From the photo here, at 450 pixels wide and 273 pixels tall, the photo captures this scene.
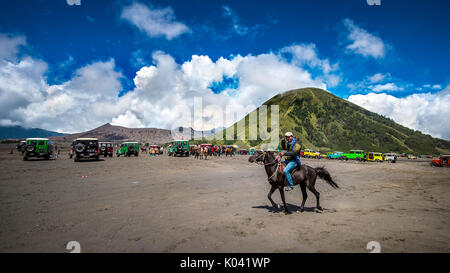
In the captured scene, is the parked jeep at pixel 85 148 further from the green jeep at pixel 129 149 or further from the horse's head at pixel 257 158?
the horse's head at pixel 257 158

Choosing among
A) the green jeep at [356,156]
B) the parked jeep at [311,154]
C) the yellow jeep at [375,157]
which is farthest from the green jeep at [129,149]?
the yellow jeep at [375,157]

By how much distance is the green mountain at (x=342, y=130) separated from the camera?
118 metres

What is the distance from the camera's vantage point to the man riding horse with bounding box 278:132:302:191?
25.9 feet

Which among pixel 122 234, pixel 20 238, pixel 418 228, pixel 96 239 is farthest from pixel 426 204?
pixel 20 238

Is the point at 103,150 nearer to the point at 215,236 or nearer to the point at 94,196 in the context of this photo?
the point at 94,196

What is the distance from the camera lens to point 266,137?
423 feet

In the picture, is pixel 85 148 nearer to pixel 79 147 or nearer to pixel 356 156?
pixel 79 147

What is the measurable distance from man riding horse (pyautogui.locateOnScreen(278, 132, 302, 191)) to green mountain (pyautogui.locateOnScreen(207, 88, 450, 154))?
4301 inches

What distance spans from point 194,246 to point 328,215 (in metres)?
5.10

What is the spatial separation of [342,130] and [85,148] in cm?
13786

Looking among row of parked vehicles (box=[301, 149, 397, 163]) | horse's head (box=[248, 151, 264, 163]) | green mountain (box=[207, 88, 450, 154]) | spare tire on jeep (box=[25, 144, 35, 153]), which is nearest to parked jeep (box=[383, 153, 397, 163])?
row of parked vehicles (box=[301, 149, 397, 163])

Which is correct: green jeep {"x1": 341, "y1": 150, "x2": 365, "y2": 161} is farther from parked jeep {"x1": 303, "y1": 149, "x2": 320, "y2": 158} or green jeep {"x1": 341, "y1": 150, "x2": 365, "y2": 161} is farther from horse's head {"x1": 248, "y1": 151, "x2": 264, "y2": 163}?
horse's head {"x1": 248, "y1": 151, "x2": 264, "y2": 163}

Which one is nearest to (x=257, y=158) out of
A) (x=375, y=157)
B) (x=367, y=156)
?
(x=375, y=157)

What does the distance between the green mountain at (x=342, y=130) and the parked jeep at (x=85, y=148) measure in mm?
93667
